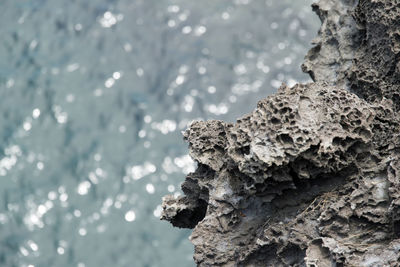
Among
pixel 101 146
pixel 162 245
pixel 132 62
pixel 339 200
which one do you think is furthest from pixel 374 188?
pixel 132 62

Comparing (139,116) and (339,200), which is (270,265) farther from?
(139,116)

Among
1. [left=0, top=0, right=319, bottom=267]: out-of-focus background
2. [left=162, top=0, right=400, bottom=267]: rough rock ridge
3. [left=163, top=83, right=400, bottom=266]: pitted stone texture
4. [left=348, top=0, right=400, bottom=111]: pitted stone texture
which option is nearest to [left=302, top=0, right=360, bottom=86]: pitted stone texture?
[left=348, top=0, right=400, bottom=111]: pitted stone texture

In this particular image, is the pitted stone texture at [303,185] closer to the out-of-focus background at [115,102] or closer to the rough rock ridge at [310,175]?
the rough rock ridge at [310,175]

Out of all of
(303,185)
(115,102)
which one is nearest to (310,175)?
(303,185)

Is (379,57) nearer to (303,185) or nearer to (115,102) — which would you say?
(303,185)

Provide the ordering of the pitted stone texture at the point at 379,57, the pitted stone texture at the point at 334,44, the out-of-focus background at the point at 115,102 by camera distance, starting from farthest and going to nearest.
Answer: the out-of-focus background at the point at 115,102
the pitted stone texture at the point at 334,44
the pitted stone texture at the point at 379,57

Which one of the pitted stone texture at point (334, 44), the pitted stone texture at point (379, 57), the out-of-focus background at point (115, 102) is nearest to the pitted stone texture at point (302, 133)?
the pitted stone texture at point (379, 57)
